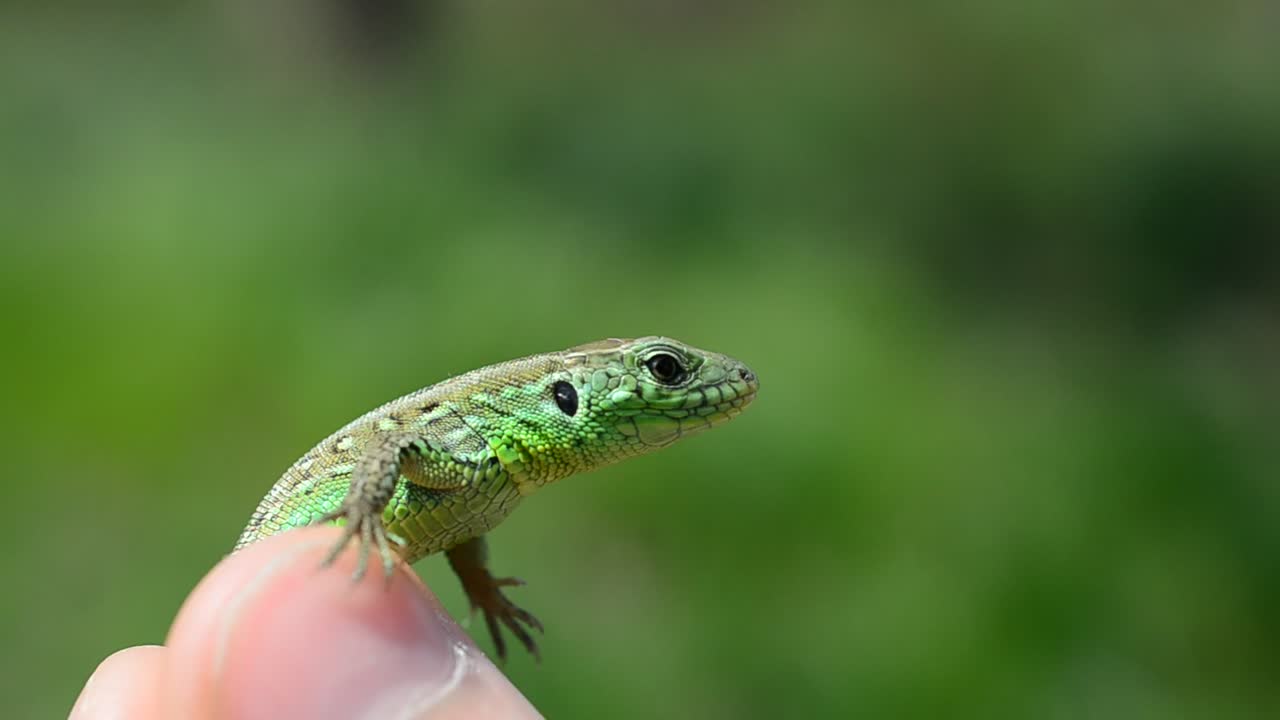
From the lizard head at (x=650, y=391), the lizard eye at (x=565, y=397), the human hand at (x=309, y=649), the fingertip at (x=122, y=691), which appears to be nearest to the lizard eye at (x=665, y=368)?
the lizard head at (x=650, y=391)

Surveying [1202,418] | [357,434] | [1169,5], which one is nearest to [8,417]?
[357,434]

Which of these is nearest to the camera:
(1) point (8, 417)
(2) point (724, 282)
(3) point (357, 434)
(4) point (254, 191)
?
(3) point (357, 434)

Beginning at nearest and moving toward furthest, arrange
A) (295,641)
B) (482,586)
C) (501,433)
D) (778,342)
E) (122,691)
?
(295,641)
(122,691)
(501,433)
(482,586)
(778,342)

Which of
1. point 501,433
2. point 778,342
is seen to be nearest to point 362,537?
point 501,433

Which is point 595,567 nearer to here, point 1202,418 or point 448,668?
point 448,668

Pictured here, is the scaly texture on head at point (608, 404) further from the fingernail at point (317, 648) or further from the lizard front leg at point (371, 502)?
the fingernail at point (317, 648)

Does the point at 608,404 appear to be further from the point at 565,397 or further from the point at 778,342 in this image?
the point at 778,342

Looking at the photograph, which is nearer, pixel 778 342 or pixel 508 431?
pixel 508 431
